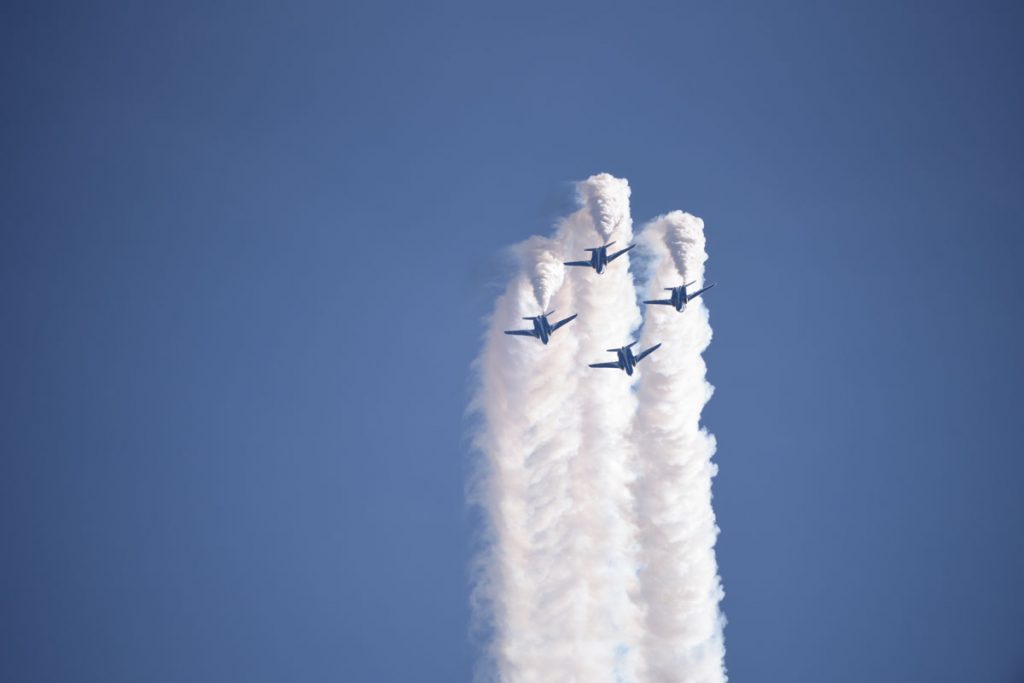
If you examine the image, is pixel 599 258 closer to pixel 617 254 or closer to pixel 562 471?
pixel 617 254

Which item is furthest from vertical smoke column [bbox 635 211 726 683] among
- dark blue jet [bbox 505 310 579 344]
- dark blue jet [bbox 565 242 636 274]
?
dark blue jet [bbox 505 310 579 344]

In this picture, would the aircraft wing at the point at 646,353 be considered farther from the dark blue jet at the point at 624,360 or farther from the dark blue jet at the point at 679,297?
the dark blue jet at the point at 679,297

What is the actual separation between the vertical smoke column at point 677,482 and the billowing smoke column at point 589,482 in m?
0.07

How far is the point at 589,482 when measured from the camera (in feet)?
152

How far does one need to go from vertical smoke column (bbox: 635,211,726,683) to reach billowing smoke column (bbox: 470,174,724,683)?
2.6 inches

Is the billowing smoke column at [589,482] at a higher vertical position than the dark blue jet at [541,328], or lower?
lower

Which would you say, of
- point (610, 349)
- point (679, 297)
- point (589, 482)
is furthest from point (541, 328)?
point (589, 482)

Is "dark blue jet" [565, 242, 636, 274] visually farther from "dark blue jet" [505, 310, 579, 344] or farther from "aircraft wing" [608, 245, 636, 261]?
"dark blue jet" [505, 310, 579, 344]

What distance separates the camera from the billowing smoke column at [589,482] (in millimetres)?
44312

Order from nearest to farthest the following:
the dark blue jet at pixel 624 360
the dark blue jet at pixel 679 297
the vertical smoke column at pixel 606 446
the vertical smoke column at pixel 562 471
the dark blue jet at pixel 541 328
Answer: the dark blue jet at pixel 541 328, the dark blue jet at pixel 624 360, the vertical smoke column at pixel 562 471, the vertical smoke column at pixel 606 446, the dark blue jet at pixel 679 297

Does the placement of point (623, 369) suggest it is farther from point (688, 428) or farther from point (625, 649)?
point (625, 649)

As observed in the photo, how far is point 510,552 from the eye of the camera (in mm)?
46031

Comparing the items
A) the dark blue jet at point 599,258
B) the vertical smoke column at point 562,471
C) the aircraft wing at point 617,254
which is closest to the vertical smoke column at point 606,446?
the vertical smoke column at point 562,471

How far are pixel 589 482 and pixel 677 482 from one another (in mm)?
4181
